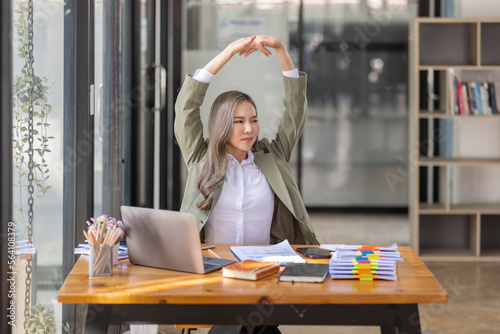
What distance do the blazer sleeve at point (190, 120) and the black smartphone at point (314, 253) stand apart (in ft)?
2.35

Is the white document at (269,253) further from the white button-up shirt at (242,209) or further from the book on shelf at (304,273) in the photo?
the white button-up shirt at (242,209)

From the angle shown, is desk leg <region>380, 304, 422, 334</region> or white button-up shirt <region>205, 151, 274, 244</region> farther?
white button-up shirt <region>205, 151, 274, 244</region>

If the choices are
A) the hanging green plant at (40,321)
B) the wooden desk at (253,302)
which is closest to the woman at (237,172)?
the hanging green plant at (40,321)

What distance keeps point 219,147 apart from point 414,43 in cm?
301

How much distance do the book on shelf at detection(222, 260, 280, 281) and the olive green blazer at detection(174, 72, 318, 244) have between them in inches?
28.0

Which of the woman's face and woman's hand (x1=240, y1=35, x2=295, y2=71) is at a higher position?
woman's hand (x1=240, y1=35, x2=295, y2=71)

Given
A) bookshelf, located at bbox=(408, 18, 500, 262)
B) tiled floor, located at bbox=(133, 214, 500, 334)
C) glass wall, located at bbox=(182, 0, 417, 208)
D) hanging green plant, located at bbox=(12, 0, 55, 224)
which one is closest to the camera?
hanging green plant, located at bbox=(12, 0, 55, 224)

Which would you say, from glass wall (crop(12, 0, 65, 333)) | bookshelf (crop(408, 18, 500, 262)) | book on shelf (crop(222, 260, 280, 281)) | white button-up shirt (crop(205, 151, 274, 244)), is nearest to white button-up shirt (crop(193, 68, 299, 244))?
white button-up shirt (crop(205, 151, 274, 244))

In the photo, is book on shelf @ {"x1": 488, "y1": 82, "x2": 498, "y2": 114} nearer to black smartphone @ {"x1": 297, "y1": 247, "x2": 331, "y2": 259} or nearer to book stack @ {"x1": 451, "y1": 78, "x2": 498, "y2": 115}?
book stack @ {"x1": 451, "y1": 78, "x2": 498, "y2": 115}

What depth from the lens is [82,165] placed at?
281cm

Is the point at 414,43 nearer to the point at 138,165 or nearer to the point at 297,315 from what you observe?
the point at 138,165

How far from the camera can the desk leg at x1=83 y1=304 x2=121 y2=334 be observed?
1793 mm

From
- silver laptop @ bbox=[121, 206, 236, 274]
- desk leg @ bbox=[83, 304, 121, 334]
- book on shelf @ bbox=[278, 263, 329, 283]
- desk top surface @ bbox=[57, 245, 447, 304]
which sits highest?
silver laptop @ bbox=[121, 206, 236, 274]

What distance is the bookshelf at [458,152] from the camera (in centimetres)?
525
